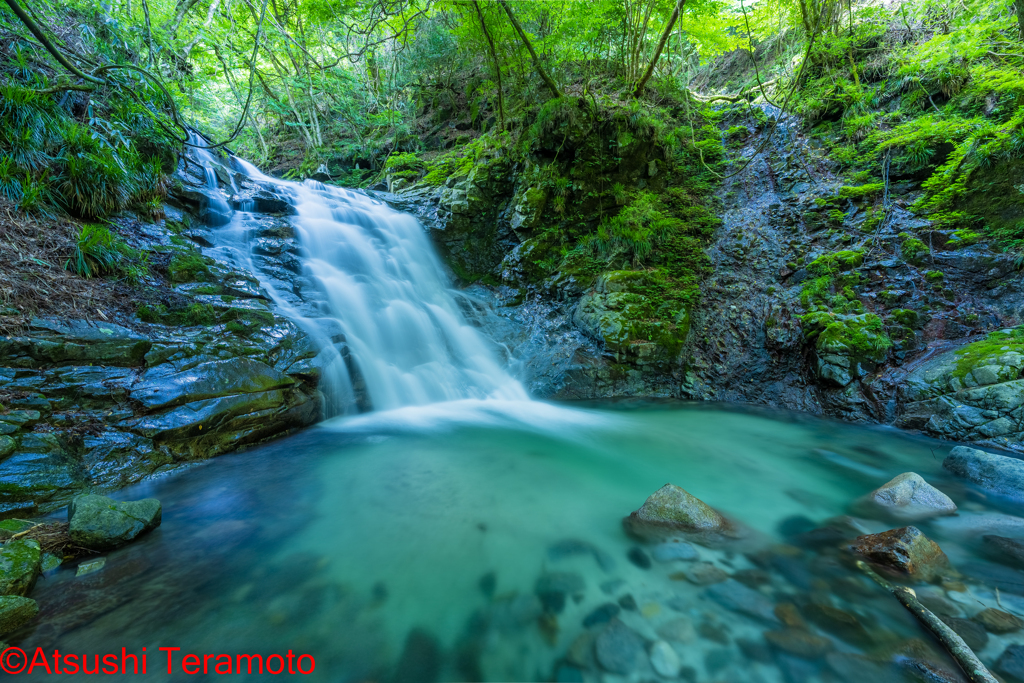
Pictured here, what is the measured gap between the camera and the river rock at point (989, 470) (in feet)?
9.70

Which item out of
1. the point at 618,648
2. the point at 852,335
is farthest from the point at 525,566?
the point at 852,335

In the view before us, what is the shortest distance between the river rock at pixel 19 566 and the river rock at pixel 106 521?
0.68 ft

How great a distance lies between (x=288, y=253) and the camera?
715 cm

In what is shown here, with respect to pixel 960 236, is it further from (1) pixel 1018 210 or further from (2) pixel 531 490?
(2) pixel 531 490

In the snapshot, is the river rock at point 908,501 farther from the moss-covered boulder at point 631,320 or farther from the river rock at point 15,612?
the river rock at point 15,612

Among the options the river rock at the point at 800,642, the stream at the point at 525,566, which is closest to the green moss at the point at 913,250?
the stream at the point at 525,566

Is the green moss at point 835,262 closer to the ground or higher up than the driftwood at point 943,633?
higher up

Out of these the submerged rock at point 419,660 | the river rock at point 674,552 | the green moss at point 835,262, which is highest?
the green moss at point 835,262

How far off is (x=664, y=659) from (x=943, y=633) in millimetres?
1238

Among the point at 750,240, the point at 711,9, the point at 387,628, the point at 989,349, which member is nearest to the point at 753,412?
the point at 989,349

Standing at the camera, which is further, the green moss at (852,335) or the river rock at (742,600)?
the green moss at (852,335)

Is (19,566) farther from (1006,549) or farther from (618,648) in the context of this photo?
(1006,549)

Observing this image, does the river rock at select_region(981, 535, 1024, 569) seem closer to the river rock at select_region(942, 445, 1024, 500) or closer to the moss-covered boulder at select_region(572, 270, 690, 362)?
A: the river rock at select_region(942, 445, 1024, 500)

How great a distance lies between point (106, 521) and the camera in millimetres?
2436
